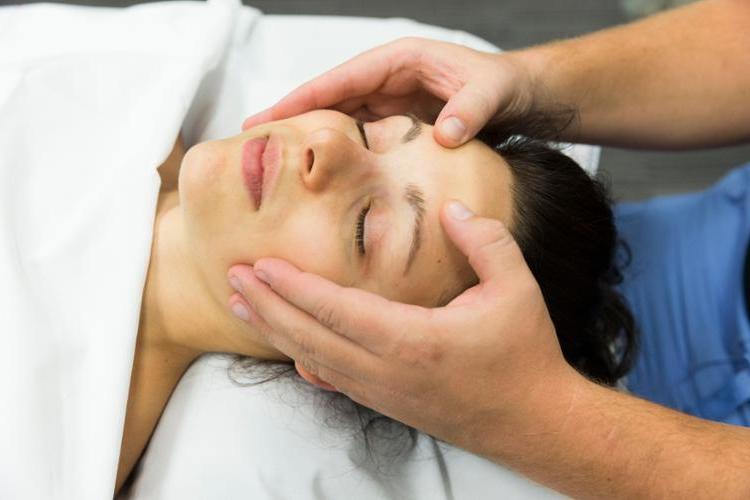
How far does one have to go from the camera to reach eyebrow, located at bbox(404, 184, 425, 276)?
38.9 inches

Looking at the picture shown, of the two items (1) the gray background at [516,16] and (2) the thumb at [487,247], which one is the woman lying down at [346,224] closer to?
(2) the thumb at [487,247]

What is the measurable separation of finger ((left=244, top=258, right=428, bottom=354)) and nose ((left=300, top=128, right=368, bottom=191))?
0.51 feet

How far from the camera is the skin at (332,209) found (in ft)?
3.18

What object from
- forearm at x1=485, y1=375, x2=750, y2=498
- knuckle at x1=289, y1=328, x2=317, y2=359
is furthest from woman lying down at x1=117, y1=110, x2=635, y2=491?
forearm at x1=485, y1=375, x2=750, y2=498

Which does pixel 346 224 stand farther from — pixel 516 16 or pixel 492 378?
pixel 516 16

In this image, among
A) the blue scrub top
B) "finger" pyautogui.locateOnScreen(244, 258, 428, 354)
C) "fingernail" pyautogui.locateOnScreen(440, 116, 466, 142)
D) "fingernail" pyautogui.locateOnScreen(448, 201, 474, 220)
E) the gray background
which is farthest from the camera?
the gray background

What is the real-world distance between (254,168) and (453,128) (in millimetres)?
274

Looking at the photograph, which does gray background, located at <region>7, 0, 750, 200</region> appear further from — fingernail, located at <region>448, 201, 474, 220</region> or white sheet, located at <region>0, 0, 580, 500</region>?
fingernail, located at <region>448, 201, 474, 220</region>

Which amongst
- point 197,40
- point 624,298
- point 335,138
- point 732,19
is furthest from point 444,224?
point 732,19

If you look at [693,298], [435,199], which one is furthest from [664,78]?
[435,199]

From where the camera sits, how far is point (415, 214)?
992 mm

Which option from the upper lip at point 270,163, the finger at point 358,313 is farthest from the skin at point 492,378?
the upper lip at point 270,163

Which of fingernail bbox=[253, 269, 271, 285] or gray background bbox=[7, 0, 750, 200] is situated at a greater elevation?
fingernail bbox=[253, 269, 271, 285]

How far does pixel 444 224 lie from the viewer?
951mm
